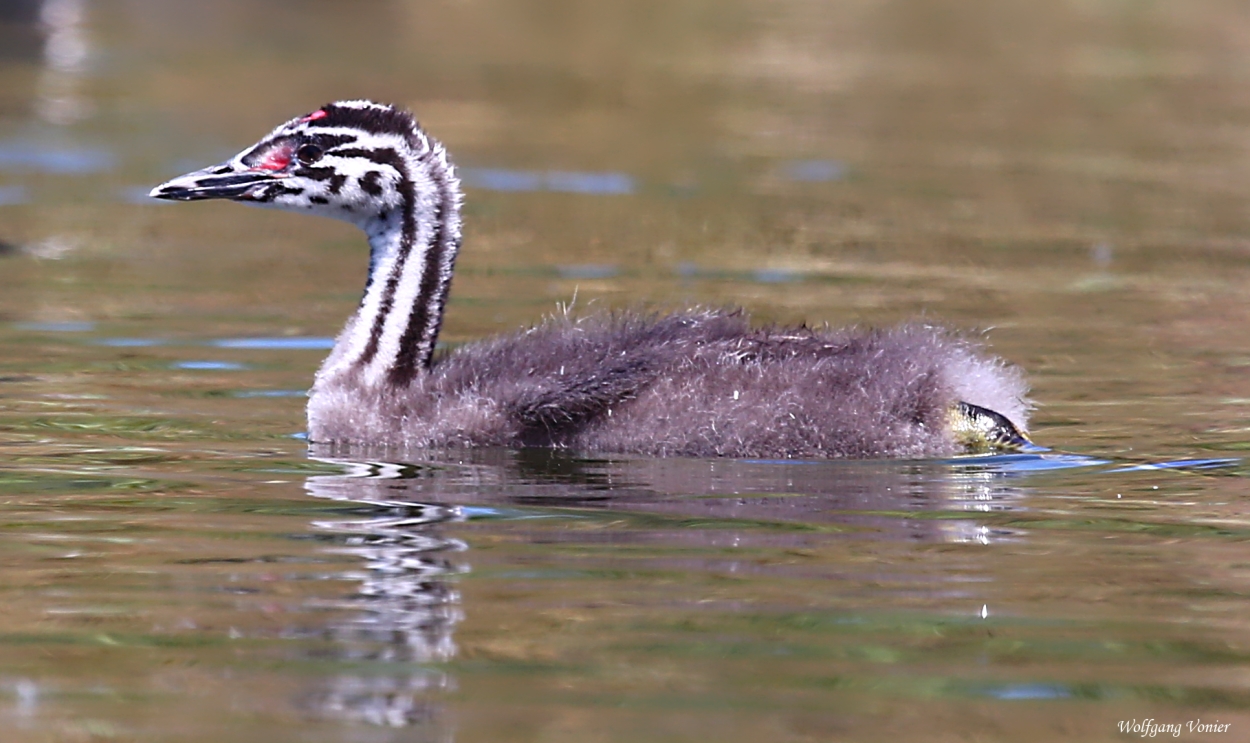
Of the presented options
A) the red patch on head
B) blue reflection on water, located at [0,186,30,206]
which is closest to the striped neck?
the red patch on head

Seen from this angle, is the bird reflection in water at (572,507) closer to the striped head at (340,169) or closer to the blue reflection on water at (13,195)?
the striped head at (340,169)

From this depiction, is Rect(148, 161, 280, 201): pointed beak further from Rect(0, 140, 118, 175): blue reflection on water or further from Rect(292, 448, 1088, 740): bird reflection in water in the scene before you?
Rect(0, 140, 118, 175): blue reflection on water

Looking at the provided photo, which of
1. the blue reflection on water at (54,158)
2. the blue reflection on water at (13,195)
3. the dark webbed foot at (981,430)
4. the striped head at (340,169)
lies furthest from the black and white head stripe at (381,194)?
the blue reflection on water at (54,158)

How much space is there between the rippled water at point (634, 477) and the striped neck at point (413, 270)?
62 cm

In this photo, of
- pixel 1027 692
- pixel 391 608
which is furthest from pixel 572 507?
pixel 1027 692

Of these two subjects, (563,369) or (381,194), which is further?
(381,194)

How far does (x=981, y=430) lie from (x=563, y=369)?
6.79ft

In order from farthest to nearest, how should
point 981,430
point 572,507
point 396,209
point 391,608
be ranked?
point 396,209 → point 981,430 → point 572,507 → point 391,608

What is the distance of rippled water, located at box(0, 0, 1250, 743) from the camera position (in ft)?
24.0

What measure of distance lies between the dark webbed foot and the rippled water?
18cm

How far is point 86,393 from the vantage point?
1276 cm

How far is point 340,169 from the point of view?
11.6 metres

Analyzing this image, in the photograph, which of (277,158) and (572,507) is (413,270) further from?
(572,507)

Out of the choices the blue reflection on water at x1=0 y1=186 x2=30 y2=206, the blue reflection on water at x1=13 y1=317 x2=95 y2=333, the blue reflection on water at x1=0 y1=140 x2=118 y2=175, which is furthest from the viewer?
the blue reflection on water at x1=0 y1=140 x2=118 y2=175
